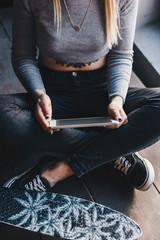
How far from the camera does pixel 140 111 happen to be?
1.01m

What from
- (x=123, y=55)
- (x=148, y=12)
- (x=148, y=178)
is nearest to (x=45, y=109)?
(x=123, y=55)

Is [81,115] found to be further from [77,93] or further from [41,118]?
[41,118]

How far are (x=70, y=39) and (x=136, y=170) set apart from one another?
56 cm

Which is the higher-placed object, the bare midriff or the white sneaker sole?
the bare midriff

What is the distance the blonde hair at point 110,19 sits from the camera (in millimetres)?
933

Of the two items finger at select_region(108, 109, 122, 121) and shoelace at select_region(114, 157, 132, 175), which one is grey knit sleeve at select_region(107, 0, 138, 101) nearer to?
finger at select_region(108, 109, 122, 121)

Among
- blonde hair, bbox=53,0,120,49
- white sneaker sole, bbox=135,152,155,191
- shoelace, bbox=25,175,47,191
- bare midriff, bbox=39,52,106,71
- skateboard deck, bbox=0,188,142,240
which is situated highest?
blonde hair, bbox=53,0,120,49

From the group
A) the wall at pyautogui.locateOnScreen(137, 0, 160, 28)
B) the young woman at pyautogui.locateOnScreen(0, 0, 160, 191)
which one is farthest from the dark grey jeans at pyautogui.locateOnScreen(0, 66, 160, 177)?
the wall at pyautogui.locateOnScreen(137, 0, 160, 28)

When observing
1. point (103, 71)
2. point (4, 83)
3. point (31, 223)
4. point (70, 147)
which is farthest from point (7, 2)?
point (31, 223)

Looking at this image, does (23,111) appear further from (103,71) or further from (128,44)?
(128,44)

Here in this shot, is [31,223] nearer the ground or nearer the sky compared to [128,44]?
nearer the ground

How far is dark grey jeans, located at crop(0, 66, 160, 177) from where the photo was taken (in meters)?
1.00

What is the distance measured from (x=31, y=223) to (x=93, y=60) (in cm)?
62

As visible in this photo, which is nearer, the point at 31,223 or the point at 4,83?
the point at 31,223
